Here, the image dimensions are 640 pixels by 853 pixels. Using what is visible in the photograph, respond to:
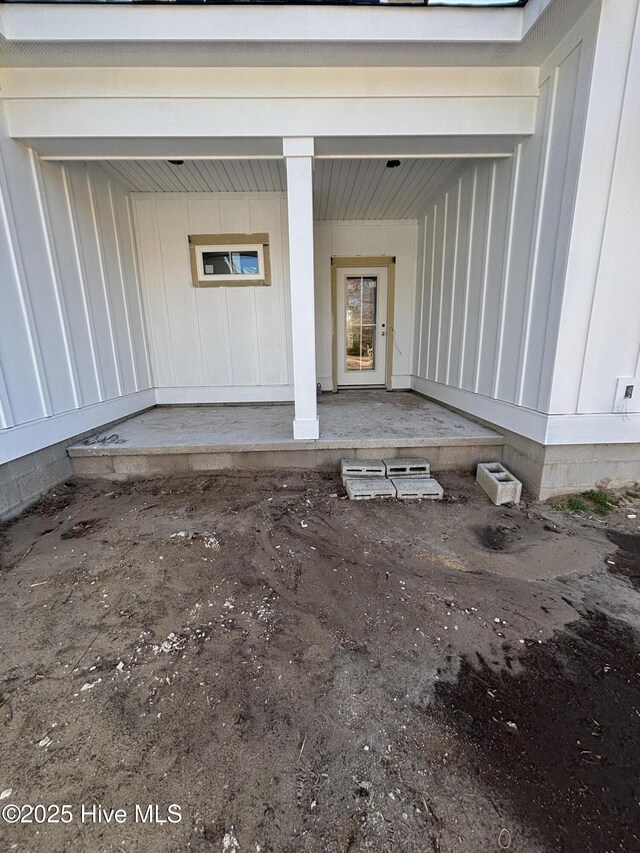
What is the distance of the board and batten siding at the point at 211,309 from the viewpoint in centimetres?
450

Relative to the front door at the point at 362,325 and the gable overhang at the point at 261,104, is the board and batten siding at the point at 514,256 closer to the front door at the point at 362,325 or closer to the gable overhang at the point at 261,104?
the gable overhang at the point at 261,104

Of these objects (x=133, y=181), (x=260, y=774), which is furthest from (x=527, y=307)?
(x=133, y=181)

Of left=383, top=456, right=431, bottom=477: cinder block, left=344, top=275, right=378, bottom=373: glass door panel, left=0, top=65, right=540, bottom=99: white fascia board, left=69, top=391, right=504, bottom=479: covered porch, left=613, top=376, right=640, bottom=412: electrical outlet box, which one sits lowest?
left=383, top=456, right=431, bottom=477: cinder block

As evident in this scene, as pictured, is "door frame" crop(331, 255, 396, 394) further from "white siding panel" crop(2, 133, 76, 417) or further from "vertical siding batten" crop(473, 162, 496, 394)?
"white siding panel" crop(2, 133, 76, 417)

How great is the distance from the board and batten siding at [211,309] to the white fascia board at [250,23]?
211 cm

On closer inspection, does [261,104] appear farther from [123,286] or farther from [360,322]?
[360,322]

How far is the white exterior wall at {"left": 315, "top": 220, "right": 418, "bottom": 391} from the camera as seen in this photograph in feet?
17.3

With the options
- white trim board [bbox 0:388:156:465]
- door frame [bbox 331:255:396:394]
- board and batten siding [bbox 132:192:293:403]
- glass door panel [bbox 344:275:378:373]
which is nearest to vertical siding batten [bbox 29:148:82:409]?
white trim board [bbox 0:388:156:465]

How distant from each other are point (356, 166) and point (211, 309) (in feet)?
7.86

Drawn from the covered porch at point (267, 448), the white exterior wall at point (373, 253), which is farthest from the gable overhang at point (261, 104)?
the white exterior wall at point (373, 253)

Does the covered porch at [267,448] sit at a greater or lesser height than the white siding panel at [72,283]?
lesser

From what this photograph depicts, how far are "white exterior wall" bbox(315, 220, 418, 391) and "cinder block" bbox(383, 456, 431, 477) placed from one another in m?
2.95

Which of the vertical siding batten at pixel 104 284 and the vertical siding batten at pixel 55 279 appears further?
the vertical siding batten at pixel 104 284

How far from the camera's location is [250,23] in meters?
2.36
